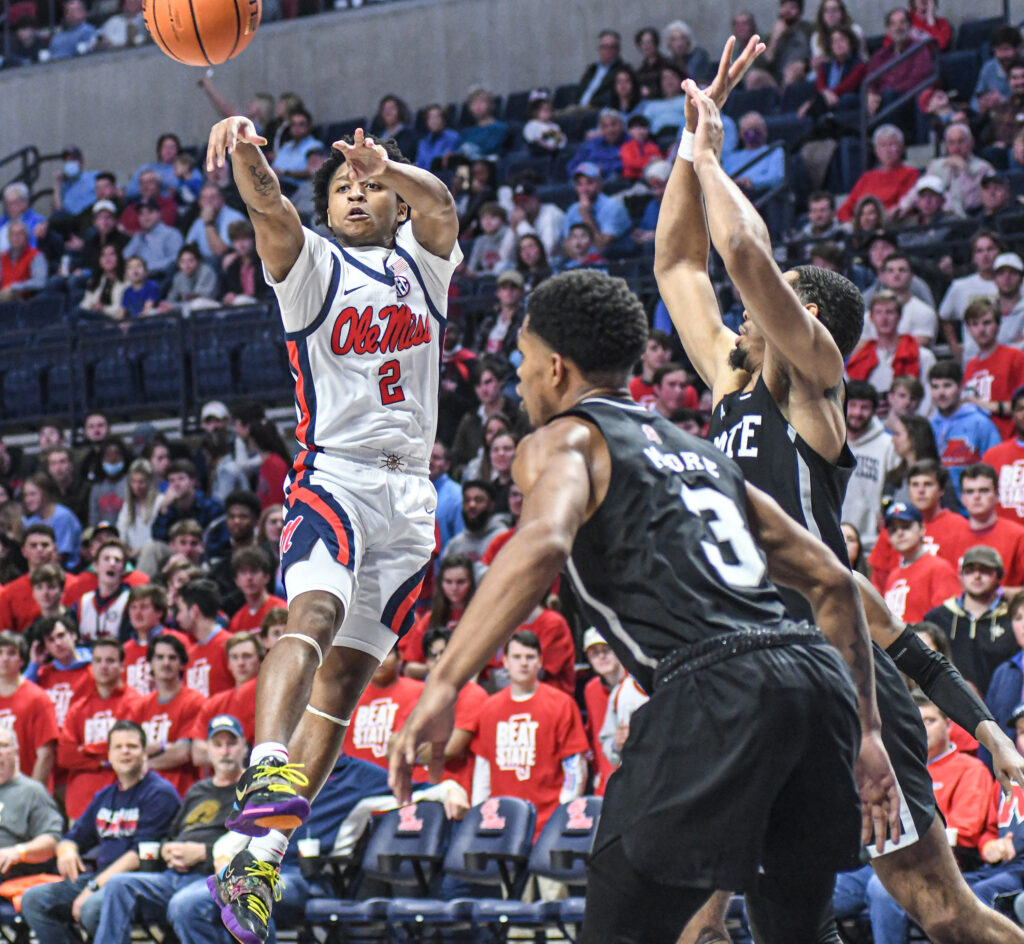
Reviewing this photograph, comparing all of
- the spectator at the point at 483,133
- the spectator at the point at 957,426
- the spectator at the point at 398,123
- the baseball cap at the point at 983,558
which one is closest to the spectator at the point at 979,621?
the baseball cap at the point at 983,558

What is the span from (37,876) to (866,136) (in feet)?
29.8

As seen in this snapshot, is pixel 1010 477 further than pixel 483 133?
No

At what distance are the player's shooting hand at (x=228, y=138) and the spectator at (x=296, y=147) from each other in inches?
494

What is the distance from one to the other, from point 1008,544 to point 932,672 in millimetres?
4769

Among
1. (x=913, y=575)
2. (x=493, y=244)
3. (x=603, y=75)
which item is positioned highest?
(x=603, y=75)

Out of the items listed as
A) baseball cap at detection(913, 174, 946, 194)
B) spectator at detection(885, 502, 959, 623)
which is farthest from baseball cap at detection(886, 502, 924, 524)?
baseball cap at detection(913, 174, 946, 194)

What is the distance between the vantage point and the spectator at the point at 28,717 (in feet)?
38.5

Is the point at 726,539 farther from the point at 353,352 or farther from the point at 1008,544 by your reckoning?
the point at 1008,544

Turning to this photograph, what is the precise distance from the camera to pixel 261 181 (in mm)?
5879

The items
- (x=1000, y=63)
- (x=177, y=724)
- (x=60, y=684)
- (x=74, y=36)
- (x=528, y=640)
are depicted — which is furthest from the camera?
(x=74, y=36)

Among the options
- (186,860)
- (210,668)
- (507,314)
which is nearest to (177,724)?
(210,668)

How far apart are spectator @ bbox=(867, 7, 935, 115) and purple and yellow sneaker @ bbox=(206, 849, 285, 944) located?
37.6 feet

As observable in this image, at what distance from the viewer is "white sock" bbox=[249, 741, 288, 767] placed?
5316 mm

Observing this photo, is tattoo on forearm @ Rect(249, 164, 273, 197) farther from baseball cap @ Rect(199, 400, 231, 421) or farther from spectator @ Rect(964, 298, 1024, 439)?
baseball cap @ Rect(199, 400, 231, 421)
